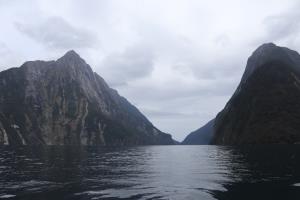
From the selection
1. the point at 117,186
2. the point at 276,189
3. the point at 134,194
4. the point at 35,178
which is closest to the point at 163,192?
the point at 134,194

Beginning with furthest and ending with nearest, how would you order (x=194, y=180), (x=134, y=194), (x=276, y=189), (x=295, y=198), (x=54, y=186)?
(x=194, y=180) < (x=54, y=186) < (x=276, y=189) < (x=134, y=194) < (x=295, y=198)

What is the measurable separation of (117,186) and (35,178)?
16.3 m

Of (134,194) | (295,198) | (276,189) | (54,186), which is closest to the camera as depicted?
(295,198)

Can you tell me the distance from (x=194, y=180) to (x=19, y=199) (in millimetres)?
26811

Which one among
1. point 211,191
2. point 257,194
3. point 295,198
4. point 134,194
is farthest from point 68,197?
point 295,198

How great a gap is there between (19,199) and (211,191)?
70.5ft

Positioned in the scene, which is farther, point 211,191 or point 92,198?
point 211,191

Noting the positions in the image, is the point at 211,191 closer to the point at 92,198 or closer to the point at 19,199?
the point at 92,198

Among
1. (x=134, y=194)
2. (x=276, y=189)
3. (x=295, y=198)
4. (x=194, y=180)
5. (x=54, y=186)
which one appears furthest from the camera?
(x=194, y=180)

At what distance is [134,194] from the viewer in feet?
151

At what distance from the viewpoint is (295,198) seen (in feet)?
139

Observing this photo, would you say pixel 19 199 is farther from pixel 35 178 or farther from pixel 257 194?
pixel 257 194

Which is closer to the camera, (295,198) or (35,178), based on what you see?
(295,198)

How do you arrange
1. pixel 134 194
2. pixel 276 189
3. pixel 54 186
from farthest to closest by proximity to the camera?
pixel 54 186 → pixel 276 189 → pixel 134 194
